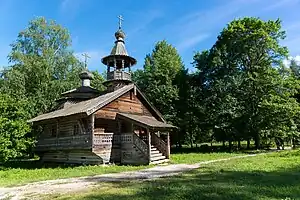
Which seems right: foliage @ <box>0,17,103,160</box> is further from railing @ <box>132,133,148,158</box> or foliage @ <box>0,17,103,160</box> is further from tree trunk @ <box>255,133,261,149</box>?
tree trunk @ <box>255,133,261,149</box>

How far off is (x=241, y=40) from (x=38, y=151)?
24747 mm

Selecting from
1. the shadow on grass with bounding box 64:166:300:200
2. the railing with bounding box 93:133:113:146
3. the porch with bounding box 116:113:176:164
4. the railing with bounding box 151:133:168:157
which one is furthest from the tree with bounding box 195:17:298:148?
the shadow on grass with bounding box 64:166:300:200

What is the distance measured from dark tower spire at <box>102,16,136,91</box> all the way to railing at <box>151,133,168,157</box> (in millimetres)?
5845

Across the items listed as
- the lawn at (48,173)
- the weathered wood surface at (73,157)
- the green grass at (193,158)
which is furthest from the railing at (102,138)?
the green grass at (193,158)

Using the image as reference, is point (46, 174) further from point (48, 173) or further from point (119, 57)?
point (119, 57)

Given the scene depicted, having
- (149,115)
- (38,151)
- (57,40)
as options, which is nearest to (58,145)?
(38,151)

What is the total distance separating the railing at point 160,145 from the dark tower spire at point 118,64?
5.84 meters

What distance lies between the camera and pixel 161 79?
129ft

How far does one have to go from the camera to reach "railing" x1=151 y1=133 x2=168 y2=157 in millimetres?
23217

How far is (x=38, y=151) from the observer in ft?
87.9

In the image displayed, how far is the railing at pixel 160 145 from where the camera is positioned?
23.2 meters

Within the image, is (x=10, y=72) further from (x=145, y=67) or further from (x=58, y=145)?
(x=145, y=67)

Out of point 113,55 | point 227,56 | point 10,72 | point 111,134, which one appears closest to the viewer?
point 111,134

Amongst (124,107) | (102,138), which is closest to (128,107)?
(124,107)
